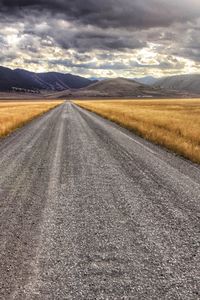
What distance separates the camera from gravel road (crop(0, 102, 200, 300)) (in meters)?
4.33

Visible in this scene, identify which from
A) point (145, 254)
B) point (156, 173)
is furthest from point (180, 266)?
point (156, 173)

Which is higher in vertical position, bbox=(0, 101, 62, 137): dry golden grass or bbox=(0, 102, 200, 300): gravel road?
bbox=(0, 101, 62, 137): dry golden grass

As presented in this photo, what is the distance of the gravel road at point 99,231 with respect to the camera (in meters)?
4.33

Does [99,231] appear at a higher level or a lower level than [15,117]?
lower

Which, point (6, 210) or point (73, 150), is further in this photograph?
point (73, 150)

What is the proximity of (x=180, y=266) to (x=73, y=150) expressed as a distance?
34.8ft

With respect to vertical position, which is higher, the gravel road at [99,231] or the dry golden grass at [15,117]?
the dry golden grass at [15,117]

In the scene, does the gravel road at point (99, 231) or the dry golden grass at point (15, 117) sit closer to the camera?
the gravel road at point (99, 231)

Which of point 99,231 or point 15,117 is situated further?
point 15,117

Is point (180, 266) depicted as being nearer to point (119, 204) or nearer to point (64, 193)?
point (119, 204)

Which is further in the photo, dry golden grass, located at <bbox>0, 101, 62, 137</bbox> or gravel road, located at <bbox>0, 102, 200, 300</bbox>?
dry golden grass, located at <bbox>0, 101, 62, 137</bbox>

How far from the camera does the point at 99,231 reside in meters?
6.09

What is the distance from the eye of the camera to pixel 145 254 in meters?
5.15

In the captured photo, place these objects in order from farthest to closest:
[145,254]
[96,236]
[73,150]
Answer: [73,150]
[96,236]
[145,254]
